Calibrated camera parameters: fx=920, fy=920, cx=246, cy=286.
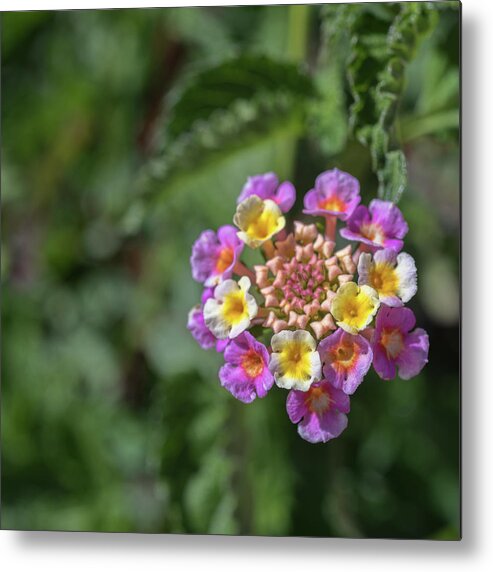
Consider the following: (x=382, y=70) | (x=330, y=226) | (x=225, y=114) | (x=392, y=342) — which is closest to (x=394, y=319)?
(x=392, y=342)

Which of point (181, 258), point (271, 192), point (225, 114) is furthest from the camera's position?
point (181, 258)

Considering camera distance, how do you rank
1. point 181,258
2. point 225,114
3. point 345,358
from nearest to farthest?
point 345,358
point 225,114
point 181,258

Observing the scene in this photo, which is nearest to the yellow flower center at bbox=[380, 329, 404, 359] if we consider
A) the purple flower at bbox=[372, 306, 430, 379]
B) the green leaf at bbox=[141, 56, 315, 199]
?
the purple flower at bbox=[372, 306, 430, 379]

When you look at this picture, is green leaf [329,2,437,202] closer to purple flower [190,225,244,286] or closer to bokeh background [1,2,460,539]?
bokeh background [1,2,460,539]

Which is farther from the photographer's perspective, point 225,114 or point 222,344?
point 225,114

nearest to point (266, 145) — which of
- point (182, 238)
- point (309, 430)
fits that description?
point (182, 238)

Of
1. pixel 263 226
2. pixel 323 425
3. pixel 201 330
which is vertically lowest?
pixel 323 425

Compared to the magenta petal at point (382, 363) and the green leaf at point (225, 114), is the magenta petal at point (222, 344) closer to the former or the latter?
the magenta petal at point (382, 363)

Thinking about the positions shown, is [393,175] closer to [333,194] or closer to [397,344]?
[333,194]
